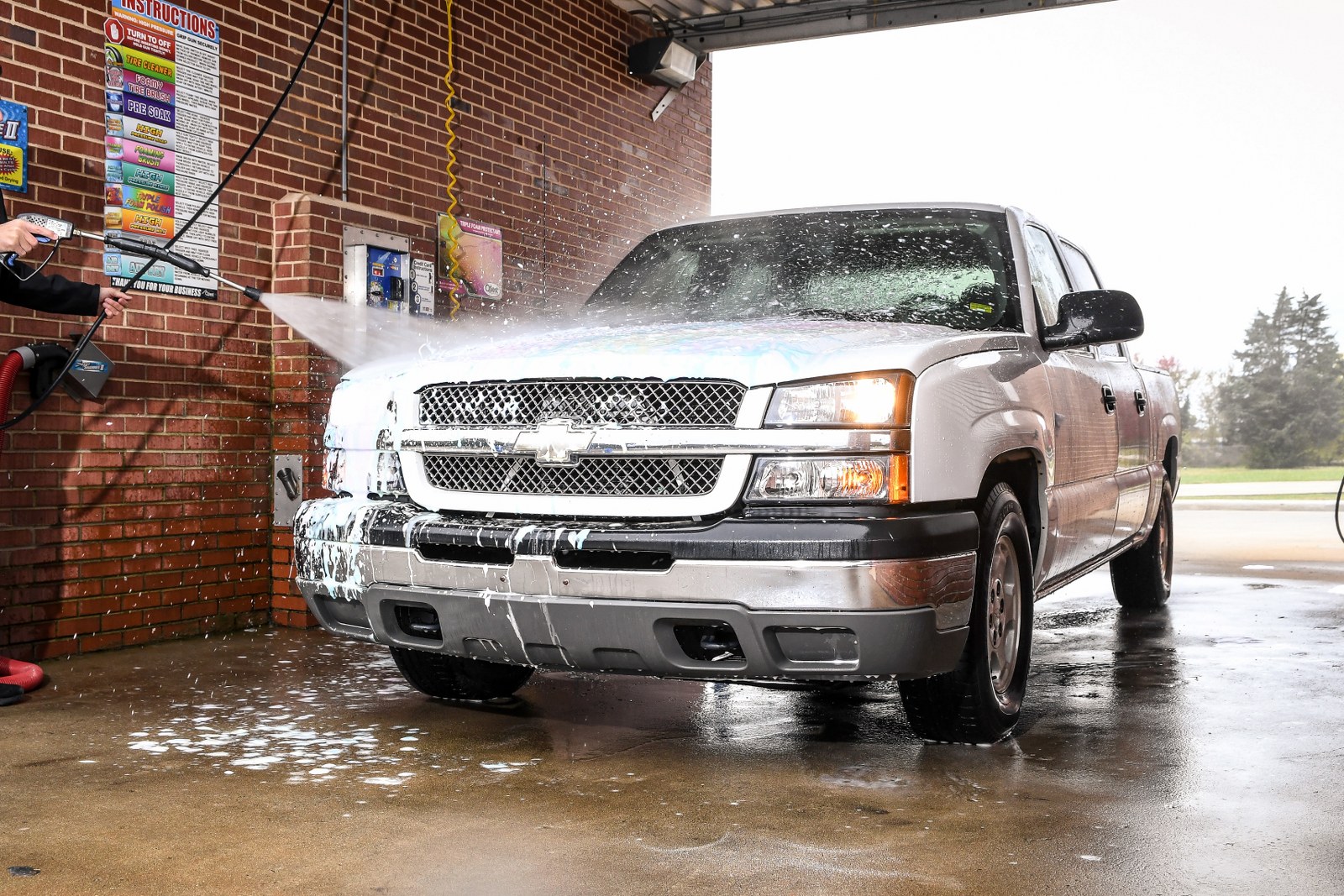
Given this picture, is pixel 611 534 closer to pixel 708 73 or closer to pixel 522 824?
pixel 522 824

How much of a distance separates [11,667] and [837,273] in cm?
368

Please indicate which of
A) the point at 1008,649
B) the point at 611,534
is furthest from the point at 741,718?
the point at 611,534

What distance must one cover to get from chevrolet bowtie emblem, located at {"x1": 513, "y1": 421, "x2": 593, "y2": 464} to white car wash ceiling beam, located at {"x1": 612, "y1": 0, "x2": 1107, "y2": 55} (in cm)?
771

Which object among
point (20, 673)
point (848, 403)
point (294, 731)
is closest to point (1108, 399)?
point (848, 403)

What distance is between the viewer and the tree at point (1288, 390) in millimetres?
50312

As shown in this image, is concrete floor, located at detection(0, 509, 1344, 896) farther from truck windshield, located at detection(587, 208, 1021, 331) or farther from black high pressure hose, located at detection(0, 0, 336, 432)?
truck windshield, located at detection(587, 208, 1021, 331)

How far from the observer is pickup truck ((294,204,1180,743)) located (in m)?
3.74

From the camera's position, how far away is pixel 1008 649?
Answer: 15.1 feet

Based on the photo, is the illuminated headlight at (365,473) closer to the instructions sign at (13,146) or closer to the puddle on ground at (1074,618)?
the instructions sign at (13,146)

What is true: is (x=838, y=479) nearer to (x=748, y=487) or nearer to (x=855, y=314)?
(x=748, y=487)

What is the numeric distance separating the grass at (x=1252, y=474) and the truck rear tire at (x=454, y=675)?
35.0 m

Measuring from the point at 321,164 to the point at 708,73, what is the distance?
5607mm

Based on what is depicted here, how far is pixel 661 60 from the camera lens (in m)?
11.2

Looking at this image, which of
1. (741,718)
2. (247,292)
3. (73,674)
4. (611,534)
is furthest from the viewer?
(247,292)
